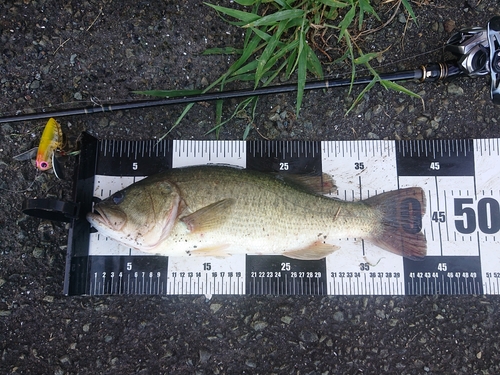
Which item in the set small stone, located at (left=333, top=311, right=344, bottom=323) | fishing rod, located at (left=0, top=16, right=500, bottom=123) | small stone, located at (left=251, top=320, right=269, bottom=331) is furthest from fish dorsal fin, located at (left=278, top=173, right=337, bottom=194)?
small stone, located at (left=251, top=320, right=269, bottom=331)

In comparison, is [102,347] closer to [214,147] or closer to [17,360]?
[17,360]

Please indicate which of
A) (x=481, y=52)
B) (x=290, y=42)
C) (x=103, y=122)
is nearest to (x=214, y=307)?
(x=103, y=122)

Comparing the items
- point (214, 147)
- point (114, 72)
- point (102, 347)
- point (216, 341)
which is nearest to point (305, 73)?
point (214, 147)

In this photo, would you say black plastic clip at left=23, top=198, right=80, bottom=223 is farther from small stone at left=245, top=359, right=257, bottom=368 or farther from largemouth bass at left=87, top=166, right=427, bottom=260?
small stone at left=245, top=359, right=257, bottom=368

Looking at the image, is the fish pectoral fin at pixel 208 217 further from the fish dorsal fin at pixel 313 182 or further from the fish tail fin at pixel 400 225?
the fish tail fin at pixel 400 225

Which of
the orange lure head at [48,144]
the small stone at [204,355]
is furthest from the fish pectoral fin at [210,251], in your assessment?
the orange lure head at [48,144]

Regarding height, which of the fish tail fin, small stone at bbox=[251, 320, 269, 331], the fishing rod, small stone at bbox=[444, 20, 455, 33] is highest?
small stone at bbox=[444, 20, 455, 33]

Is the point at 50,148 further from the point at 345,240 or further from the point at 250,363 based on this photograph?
the point at 345,240
